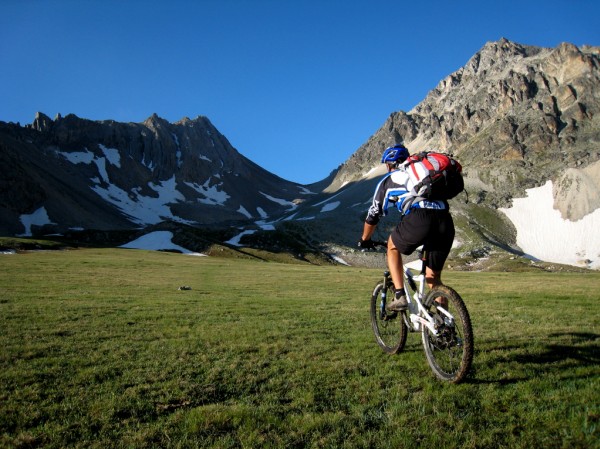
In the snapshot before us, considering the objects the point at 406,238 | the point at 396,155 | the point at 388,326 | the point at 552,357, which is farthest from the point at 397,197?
the point at 552,357

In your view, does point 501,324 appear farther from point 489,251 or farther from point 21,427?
point 489,251

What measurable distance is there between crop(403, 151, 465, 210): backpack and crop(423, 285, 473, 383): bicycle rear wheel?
5.82 ft

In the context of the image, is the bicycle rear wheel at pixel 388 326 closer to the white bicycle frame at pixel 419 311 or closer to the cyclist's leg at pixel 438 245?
the white bicycle frame at pixel 419 311

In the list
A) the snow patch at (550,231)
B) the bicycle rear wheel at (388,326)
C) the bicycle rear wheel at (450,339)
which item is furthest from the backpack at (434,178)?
the snow patch at (550,231)

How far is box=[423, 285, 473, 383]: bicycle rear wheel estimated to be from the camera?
A: 6.34 m

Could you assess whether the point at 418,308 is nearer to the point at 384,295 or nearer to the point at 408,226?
the point at 408,226

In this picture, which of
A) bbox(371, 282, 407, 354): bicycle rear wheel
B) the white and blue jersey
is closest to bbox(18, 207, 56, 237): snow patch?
bbox(371, 282, 407, 354): bicycle rear wheel

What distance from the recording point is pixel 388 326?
9.36m

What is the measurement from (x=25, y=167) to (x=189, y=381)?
757 feet

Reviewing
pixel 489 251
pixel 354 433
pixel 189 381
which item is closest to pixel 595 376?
pixel 354 433

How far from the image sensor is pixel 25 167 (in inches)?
7598

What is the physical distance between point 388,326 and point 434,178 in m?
3.87

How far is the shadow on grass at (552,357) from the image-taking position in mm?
6926

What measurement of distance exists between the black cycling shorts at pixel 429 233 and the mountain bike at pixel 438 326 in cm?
24
